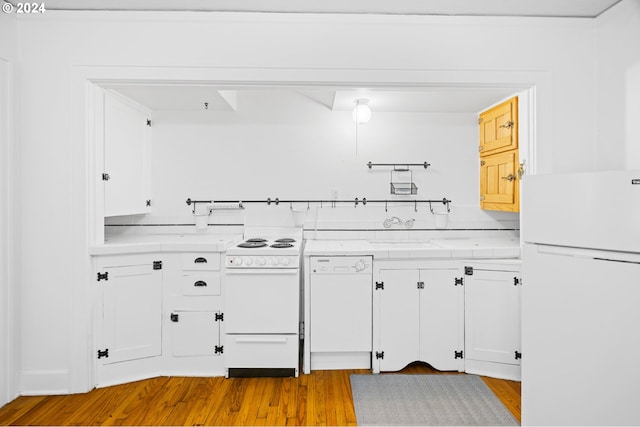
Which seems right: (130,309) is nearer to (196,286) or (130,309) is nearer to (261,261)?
(196,286)

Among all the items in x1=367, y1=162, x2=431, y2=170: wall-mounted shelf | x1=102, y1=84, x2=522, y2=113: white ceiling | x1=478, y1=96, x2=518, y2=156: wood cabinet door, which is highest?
x1=102, y1=84, x2=522, y2=113: white ceiling

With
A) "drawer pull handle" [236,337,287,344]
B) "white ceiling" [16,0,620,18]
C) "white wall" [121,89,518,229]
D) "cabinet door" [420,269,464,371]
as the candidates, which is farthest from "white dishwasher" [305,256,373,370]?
"white ceiling" [16,0,620,18]

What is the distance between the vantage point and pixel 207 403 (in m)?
2.33

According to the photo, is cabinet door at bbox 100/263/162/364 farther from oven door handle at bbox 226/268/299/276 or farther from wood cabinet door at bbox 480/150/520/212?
wood cabinet door at bbox 480/150/520/212

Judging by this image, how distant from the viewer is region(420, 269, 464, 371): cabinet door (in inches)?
108

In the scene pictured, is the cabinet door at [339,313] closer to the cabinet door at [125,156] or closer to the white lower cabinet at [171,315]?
the white lower cabinet at [171,315]

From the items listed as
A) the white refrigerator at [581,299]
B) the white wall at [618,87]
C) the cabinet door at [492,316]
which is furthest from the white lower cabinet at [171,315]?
the white wall at [618,87]

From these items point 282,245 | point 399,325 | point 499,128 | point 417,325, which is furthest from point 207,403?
point 499,128

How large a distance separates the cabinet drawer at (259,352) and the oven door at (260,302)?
0.20 ft

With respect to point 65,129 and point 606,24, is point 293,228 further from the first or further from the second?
point 606,24

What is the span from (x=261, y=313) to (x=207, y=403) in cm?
65

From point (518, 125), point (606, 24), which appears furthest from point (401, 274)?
point (606, 24)

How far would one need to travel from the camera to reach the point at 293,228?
3488mm

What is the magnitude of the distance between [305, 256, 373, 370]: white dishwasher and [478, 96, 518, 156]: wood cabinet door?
4.69 feet
